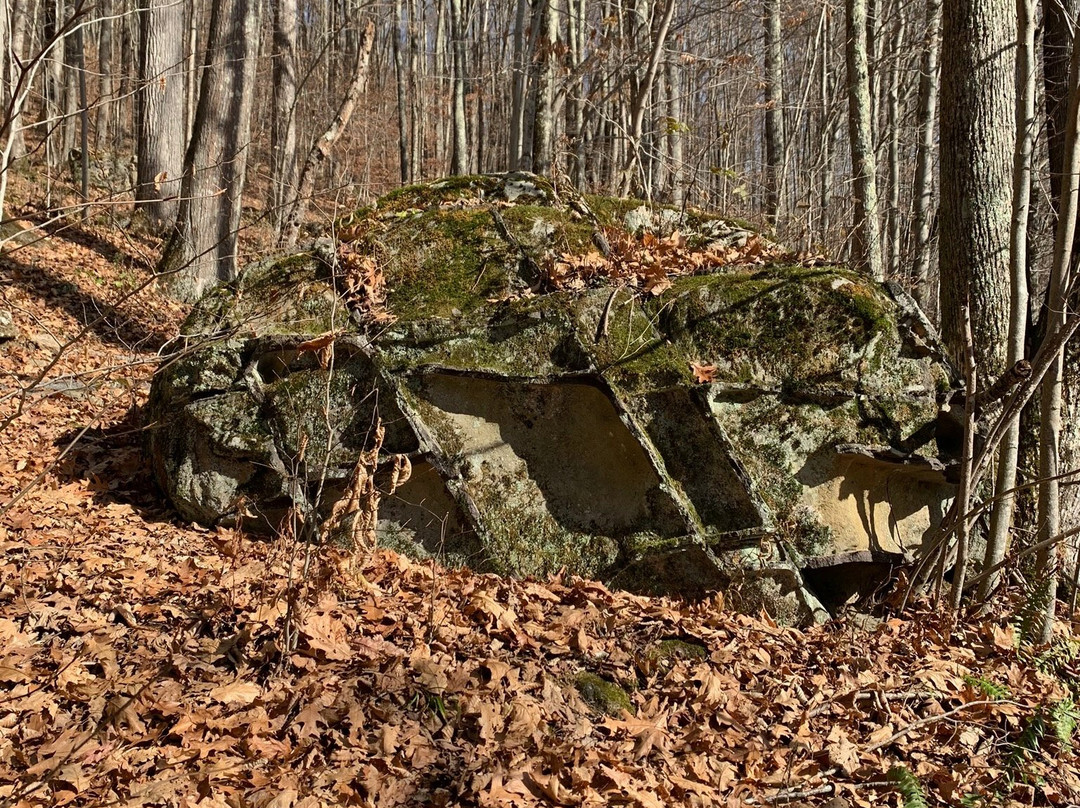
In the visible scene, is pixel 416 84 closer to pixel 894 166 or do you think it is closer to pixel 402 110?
pixel 402 110

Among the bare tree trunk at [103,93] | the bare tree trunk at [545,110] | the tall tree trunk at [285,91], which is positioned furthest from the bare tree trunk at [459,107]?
the bare tree trunk at [545,110]

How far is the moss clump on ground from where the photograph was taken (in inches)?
149

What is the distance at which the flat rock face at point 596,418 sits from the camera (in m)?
4.91

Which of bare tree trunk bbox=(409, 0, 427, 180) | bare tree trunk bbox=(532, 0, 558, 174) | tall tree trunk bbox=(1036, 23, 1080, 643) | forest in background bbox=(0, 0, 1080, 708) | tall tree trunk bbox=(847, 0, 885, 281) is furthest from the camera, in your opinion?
bare tree trunk bbox=(409, 0, 427, 180)

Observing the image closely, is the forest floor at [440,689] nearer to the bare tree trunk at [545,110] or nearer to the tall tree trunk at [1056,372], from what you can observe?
the tall tree trunk at [1056,372]

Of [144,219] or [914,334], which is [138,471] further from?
[144,219]

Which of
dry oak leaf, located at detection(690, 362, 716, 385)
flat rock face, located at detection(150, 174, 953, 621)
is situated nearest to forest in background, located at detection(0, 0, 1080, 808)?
flat rock face, located at detection(150, 174, 953, 621)

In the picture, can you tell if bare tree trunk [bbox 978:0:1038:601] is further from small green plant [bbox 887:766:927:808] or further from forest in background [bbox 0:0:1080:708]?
small green plant [bbox 887:766:927:808]


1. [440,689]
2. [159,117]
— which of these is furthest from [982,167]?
[159,117]

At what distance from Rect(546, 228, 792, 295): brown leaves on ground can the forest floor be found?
2.07 m

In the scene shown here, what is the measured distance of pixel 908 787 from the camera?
11.0 ft

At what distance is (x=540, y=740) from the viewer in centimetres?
347

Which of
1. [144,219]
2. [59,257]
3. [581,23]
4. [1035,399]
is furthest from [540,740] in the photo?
[581,23]

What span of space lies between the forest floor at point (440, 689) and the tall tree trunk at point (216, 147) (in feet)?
16.1
